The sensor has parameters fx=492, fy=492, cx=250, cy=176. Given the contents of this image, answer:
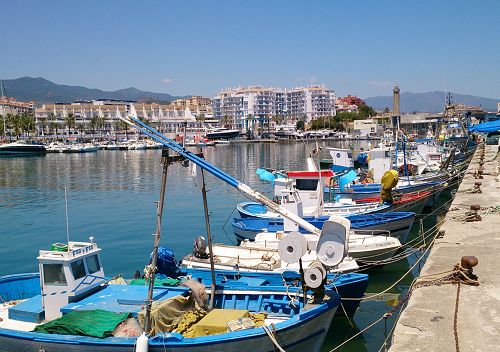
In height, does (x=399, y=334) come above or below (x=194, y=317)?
above

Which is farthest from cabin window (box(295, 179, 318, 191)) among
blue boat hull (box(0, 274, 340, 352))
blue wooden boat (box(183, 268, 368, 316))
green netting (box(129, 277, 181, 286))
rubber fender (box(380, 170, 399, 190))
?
blue boat hull (box(0, 274, 340, 352))

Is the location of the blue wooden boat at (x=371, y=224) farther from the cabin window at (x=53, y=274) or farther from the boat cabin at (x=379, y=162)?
the boat cabin at (x=379, y=162)

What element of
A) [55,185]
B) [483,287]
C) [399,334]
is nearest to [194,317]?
[399,334]

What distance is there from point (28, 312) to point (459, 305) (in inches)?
372

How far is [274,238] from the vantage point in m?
19.2

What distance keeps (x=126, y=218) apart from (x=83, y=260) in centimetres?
2205

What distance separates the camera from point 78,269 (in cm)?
1188

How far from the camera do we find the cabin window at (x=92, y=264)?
12234 mm

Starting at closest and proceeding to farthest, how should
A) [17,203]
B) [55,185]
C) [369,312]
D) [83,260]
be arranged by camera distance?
[83,260] → [369,312] → [17,203] → [55,185]

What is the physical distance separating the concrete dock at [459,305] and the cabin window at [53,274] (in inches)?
305

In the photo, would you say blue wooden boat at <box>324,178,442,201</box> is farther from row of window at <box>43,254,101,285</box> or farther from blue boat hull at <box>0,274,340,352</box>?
row of window at <box>43,254,101,285</box>

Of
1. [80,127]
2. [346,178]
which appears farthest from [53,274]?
[80,127]

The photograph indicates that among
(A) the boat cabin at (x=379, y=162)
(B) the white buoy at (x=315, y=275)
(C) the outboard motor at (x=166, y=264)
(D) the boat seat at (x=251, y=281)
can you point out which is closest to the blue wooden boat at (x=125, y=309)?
(B) the white buoy at (x=315, y=275)

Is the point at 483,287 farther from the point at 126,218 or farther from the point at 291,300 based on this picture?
the point at 126,218
